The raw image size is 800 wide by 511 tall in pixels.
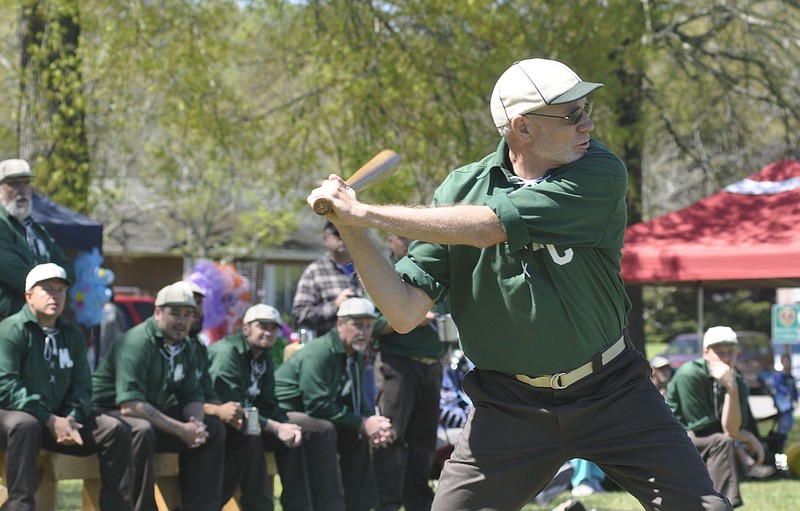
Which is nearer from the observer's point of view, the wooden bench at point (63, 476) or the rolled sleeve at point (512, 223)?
the rolled sleeve at point (512, 223)

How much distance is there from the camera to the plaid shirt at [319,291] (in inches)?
355

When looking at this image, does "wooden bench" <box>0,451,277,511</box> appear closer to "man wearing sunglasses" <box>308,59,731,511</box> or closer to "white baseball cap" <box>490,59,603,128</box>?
"man wearing sunglasses" <box>308,59,731,511</box>

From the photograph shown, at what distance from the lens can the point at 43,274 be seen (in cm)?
723

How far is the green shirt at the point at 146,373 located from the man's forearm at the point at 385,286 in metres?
4.10

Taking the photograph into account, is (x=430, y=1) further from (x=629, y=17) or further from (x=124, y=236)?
(x=124, y=236)

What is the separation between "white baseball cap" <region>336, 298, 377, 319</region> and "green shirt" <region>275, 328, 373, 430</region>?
0.30 meters

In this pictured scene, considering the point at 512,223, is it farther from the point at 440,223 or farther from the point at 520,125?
the point at 520,125

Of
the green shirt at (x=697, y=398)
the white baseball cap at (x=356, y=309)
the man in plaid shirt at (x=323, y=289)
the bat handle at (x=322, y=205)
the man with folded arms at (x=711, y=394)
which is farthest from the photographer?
the green shirt at (x=697, y=398)

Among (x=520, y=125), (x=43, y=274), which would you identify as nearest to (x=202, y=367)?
(x=43, y=274)

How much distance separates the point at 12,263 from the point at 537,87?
4.79 meters

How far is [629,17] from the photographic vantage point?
1415cm

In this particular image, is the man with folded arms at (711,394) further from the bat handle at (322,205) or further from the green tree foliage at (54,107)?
the green tree foliage at (54,107)

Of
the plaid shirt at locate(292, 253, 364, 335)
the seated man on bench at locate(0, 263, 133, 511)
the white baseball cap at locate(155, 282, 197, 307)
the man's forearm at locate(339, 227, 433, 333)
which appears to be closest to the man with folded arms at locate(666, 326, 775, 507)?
the plaid shirt at locate(292, 253, 364, 335)

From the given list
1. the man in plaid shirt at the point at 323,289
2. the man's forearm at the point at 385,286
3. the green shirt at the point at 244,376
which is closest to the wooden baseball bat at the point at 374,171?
the man's forearm at the point at 385,286
